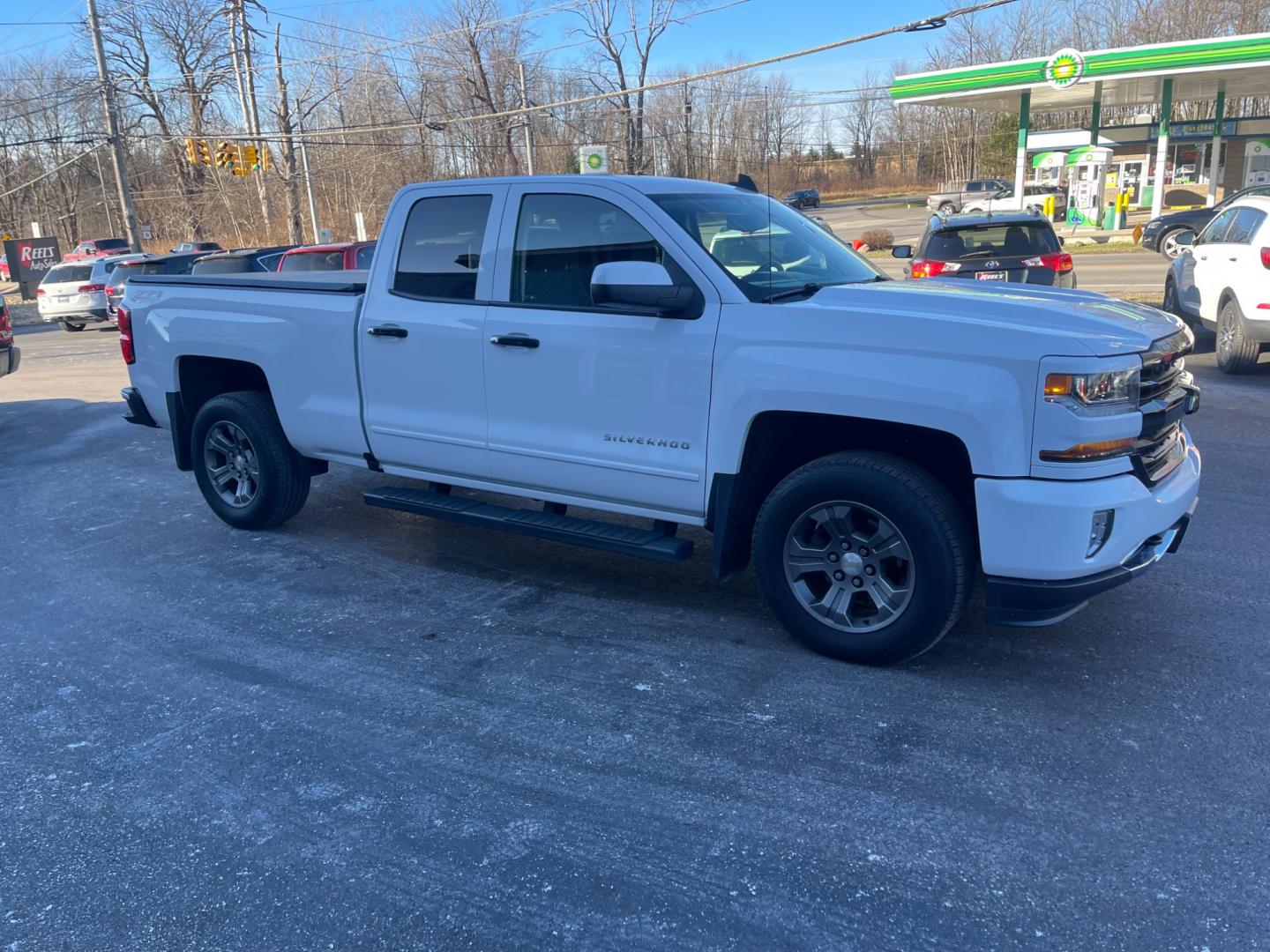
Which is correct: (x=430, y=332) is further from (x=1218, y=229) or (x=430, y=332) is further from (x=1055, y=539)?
(x=1218, y=229)

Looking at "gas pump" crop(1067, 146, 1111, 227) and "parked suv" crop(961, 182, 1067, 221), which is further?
"parked suv" crop(961, 182, 1067, 221)

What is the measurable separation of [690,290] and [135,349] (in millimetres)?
4381

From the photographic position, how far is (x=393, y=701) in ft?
13.8

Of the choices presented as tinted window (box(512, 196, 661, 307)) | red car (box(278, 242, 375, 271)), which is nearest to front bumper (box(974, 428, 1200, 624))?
tinted window (box(512, 196, 661, 307))

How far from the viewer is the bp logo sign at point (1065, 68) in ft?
104

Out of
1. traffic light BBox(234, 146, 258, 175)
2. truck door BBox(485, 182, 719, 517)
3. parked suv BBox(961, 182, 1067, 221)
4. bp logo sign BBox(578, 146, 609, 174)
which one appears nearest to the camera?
truck door BBox(485, 182, 719, 517)

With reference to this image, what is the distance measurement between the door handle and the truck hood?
1312mm

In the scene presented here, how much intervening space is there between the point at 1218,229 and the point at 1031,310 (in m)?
8.82

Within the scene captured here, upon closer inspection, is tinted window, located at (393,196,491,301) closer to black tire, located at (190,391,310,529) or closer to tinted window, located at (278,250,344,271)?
black tire, located at (190,391,310,529)

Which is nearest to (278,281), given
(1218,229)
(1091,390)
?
(1091,390)

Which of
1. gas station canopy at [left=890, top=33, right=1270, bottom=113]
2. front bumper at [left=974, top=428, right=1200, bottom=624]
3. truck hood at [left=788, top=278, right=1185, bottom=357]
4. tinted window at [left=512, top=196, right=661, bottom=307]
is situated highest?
gas station canopy at [left=890, top=33, right=1270, bottom=113]

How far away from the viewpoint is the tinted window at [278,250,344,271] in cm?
1380

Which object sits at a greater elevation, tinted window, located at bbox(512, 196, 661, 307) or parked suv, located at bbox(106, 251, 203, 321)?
tinted window, located at bbox(512, 196, 661, 307)

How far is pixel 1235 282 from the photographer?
32.7 feet
